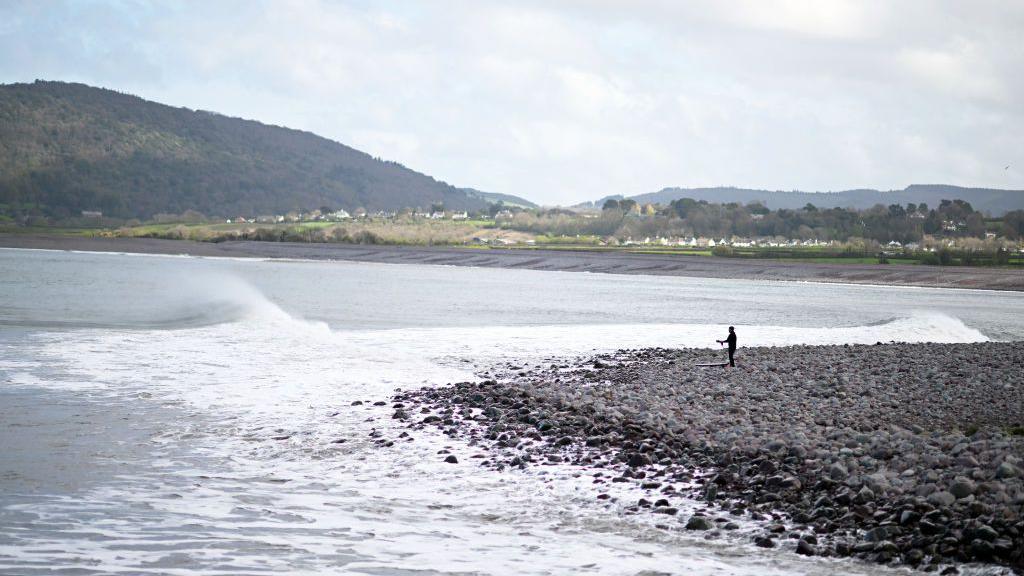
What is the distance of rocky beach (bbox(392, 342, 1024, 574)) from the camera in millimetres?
8242

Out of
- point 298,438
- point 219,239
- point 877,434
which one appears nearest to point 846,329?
point 877,434

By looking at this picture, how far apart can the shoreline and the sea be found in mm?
48502

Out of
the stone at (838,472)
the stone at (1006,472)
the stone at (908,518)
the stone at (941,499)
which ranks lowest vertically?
the stone at (908,518)

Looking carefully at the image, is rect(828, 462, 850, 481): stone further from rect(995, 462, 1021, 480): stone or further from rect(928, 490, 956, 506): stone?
rect(995, 462, 1021, 480): stone

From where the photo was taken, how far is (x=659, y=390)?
1608cm

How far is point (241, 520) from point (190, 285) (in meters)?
44.5

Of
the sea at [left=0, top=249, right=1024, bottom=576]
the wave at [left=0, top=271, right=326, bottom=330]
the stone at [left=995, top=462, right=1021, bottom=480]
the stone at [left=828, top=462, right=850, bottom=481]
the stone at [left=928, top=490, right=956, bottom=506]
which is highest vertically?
the stone at [left=995, top=462, right=1021, bottom=480]

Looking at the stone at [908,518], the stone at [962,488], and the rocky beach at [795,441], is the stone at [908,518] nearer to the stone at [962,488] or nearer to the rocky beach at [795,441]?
the rocky beach at [795,441]

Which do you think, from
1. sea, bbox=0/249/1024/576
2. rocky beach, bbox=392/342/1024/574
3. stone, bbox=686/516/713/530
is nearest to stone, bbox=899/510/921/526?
rocky beach, bbox=392/342/1024/574

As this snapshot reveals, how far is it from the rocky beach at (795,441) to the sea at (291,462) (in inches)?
13.7

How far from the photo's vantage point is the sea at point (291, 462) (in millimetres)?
8102

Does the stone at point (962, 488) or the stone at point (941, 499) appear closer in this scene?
the stone at point (941, 499)

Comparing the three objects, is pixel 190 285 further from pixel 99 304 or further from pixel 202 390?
pixel 202 390

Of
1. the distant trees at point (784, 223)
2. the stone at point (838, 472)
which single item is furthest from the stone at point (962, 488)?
the distant trees at point (784, 223)
